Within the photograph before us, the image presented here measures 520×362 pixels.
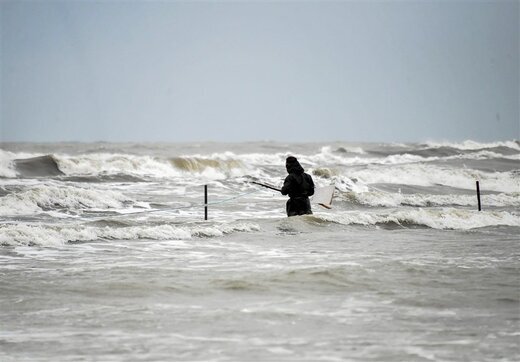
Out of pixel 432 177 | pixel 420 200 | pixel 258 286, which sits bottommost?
pixel 420 200

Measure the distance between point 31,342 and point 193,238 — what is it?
283 inches

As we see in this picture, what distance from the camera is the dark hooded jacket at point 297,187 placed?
14078 millimetres

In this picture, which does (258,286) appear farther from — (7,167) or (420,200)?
(7,167)

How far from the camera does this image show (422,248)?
11.2m

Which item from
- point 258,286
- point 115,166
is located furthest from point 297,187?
point 115,166

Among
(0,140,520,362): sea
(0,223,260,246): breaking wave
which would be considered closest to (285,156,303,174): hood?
(0,140,520,362): sea

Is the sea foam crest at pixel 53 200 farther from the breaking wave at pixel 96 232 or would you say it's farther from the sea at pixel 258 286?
the breaking wave at pixel 96 232

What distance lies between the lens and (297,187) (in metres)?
14.3

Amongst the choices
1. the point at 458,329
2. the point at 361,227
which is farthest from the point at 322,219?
the point at 458,329

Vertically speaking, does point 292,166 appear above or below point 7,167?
above

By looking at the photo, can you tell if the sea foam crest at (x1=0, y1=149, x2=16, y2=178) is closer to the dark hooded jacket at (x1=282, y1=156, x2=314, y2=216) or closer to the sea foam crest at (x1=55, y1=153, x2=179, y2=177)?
the sea foam crest at (x1=55, y1=153, x2=179, y2=177)

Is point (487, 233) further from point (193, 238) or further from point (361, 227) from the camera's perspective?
point (193, 238)

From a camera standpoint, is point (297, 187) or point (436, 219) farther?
point (436, 219)

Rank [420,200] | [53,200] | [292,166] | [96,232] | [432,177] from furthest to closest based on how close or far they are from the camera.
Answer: [432,177]
[420,200]
[53,200]
[292,166]
[96,232]
